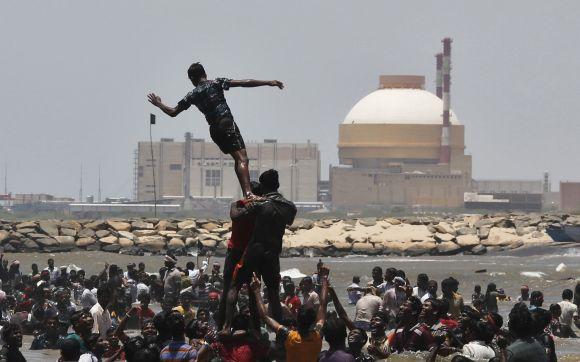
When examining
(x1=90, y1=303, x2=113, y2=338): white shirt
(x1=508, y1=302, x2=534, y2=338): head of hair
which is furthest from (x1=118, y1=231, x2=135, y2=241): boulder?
(x1=508, y1=302, x2=534, y2=338): head of hair

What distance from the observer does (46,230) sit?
60.4 m

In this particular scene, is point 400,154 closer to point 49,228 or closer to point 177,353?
point 49,228

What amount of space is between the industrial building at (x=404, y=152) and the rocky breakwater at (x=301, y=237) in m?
95.2

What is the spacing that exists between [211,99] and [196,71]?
1.09ft

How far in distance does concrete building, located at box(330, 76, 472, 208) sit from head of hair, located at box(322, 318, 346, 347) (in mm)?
152171

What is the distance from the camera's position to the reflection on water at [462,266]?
127 ft

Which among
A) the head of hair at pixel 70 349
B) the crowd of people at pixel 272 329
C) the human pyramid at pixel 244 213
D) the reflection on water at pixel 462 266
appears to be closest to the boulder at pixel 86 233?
the reflection on water at pixel 462 266

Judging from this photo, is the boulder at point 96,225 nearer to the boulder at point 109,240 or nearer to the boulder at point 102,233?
the boulder at point 102,233

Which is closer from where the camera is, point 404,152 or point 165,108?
Result: point 165,108

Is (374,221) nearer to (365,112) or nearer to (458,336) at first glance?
(458,336)

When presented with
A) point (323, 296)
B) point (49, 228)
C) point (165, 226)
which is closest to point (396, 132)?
point (165, 226)

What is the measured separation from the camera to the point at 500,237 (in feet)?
212

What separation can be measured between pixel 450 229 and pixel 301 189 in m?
107

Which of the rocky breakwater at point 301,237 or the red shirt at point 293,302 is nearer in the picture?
the red shirt at point 293,302
